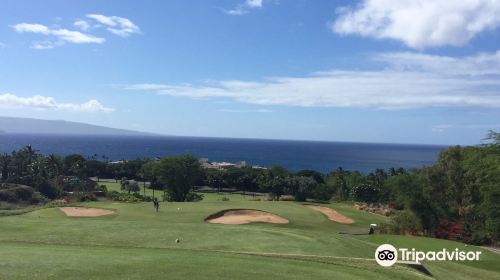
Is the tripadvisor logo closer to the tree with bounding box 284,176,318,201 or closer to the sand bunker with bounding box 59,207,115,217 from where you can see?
the sand bunker with bounding box 59,207,115,217

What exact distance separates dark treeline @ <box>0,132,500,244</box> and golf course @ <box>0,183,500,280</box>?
8561 millimetres

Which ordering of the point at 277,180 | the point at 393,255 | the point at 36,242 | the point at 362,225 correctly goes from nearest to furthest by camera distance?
1. the point at 393,255
2. the point at 36,242
3. the point at 362,225
4. the point at 277,180

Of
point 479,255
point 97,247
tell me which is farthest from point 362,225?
point 97,247

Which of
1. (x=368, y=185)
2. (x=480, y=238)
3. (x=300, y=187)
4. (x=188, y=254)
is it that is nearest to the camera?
(x=188, y=254)

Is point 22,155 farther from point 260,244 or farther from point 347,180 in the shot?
point 260,244

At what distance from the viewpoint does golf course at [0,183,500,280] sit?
51.8 ft

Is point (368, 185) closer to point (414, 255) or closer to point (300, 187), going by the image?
point (300, 187)

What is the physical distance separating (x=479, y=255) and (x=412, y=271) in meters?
15.1

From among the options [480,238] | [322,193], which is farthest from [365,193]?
[480,238]

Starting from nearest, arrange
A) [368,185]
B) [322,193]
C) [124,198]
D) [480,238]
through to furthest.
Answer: [480,238]
[124,198]
[368,185]
[322,193]

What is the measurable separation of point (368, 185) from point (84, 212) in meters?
51.2

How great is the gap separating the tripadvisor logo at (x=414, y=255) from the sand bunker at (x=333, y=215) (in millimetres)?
14125

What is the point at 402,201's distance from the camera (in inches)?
1859

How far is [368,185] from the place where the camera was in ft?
259
